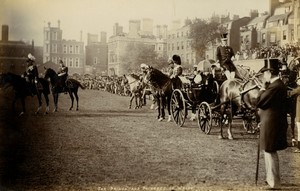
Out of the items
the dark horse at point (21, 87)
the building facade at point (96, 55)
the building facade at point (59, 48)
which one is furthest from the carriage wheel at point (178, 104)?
the building facade at point (59, 48)

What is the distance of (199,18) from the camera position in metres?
4.91

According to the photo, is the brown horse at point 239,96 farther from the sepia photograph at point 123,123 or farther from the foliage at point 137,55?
the foliage at point 137,55

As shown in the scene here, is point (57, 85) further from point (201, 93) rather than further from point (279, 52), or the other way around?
point (279, 52)

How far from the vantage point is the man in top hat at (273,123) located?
399 centimetres

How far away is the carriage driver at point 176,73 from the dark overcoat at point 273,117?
1836 millimetres

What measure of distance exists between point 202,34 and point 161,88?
218 cm

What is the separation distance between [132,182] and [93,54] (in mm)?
1749

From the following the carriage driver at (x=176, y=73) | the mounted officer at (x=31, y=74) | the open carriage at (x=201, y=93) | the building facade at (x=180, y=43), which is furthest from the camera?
the open carriage at (x=201, y=93)

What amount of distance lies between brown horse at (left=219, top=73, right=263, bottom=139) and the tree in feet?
2.11

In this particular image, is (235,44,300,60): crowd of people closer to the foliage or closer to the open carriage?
the open carriage

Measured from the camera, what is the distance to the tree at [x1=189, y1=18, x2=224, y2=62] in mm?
5099

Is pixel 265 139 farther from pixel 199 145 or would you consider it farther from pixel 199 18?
pixel 199 18

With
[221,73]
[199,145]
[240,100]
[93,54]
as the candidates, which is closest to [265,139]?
[199,145]

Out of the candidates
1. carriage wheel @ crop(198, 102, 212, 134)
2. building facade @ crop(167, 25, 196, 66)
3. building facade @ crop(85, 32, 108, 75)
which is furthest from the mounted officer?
carriage wheel @ crop(198, 102, 212, 134)
